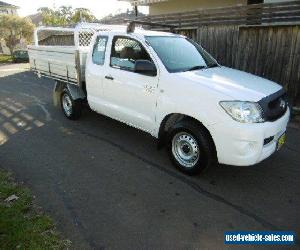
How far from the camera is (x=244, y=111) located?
3.86m

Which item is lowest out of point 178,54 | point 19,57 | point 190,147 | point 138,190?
point 19,57

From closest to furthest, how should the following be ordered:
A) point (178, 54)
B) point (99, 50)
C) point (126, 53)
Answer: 1. point (178, 54)
2. point (126, 53)
3. point (99, 50)

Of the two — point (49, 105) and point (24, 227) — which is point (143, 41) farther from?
point (49, 105)

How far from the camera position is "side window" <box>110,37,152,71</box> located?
507 cm

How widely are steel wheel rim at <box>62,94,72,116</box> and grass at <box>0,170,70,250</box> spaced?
333 centimetres

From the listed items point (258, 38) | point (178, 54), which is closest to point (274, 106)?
point (178, 54)

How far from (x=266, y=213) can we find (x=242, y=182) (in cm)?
77

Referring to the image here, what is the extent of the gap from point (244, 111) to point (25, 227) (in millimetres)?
3003

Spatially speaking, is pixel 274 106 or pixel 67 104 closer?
pixel 274 106

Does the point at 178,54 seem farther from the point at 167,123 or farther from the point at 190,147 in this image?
the point at 190,147

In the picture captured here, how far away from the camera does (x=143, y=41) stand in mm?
5020

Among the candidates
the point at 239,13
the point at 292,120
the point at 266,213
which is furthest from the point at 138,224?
the point at 239,13

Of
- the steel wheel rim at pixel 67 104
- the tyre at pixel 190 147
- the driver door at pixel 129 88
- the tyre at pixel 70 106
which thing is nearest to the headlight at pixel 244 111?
the tyre at pixel 190 147

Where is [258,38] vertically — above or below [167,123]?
above
